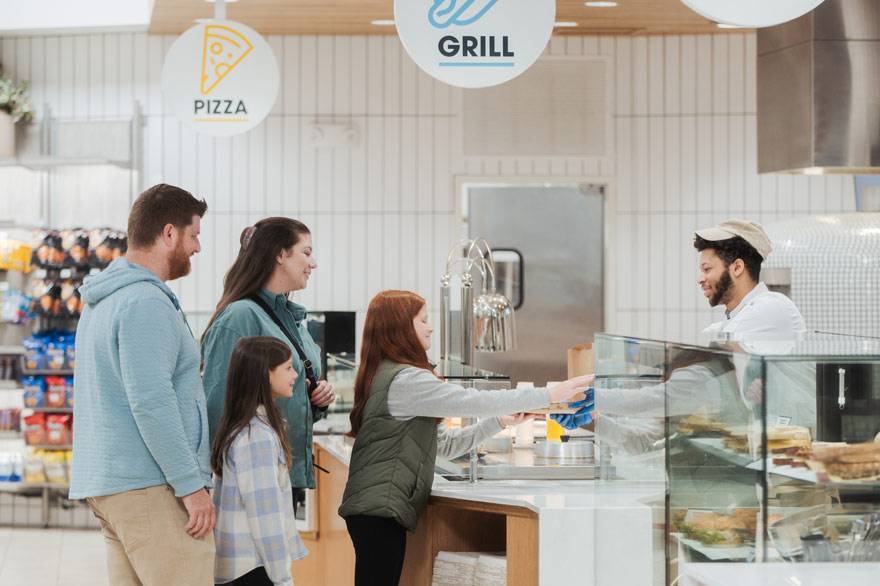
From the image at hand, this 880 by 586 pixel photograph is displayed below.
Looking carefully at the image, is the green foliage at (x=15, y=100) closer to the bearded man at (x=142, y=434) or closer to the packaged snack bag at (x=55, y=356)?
the packaged snack bag at (x=55, y=356)

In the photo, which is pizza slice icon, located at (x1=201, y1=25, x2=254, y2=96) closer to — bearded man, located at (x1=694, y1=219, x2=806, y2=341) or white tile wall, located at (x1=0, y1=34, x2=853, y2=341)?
white tile wall, located at (x1=0, y1=34, x2=853, y2=341)

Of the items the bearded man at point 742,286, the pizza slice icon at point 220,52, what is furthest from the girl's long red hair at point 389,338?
the pizza slice icon at point 220,52

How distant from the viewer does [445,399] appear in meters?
3.89

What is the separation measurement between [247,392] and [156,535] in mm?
525

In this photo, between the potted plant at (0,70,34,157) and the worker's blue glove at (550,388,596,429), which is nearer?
the worker's blue glove at (550,388,596,429)

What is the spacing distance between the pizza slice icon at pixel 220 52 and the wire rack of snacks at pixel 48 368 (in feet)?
7.60

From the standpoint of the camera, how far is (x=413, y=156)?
8.82 metres

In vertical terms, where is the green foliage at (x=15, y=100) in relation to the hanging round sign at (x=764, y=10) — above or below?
above

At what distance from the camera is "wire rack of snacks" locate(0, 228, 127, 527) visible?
335 inches

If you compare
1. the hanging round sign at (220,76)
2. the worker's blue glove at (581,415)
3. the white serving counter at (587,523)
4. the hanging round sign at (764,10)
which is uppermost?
the hanging round sign at (220,76)

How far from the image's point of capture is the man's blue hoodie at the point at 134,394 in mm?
3172

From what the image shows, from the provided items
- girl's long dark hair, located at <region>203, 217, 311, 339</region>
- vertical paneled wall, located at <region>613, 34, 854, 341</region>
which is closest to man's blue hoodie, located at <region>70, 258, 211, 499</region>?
girl's long dark hair, located at <region>203, 217, 311, 339</region>

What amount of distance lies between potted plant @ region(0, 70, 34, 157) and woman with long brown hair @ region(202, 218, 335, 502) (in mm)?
5385

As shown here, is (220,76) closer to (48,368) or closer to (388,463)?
(48,368)
